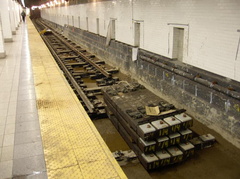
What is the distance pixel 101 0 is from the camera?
13.6 meters

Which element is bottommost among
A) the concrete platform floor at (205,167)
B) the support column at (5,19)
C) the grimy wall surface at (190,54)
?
the concrete platform floor at (205,167)

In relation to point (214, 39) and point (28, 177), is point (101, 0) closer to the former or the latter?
point (214, 39)

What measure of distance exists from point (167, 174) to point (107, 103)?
260 centimetres

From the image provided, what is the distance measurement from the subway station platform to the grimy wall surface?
2.84 meters

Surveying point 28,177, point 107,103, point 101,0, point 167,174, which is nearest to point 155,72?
point 107,103

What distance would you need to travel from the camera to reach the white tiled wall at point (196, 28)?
484cm

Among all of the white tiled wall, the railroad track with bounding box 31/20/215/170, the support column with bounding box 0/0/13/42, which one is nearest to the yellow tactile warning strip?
the railroad track with bounding box 31/20/215/170

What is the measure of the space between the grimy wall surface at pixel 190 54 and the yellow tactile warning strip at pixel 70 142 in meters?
2.86

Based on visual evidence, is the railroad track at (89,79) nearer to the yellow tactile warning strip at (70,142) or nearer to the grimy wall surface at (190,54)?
the grimy wall surface at (190,54)

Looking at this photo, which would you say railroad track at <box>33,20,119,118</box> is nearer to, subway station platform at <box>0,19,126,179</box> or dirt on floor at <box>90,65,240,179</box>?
subway station platform at <box>0,19,126,179</box>

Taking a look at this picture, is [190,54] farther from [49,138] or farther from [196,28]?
[49,138]

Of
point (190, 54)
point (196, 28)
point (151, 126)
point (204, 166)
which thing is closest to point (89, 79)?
point (190, 54)

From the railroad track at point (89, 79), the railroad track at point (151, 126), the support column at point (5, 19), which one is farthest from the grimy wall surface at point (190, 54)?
the support column at point (5, 19)

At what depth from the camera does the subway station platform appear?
→ 2.92 metres
